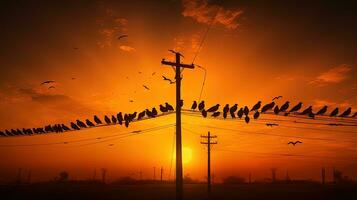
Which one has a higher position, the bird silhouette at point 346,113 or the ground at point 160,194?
the bird silhouette at point 346,113

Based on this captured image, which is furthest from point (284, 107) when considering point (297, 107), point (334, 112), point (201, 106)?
point (201, 106)

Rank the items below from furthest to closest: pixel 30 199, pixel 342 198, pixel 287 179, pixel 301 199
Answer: pixel 287 179, pixel 342 198, pixel 301 199, pixel 30 199

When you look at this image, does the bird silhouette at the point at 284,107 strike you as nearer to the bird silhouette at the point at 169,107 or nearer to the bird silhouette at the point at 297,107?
the bird silhouette at the point at 297,107

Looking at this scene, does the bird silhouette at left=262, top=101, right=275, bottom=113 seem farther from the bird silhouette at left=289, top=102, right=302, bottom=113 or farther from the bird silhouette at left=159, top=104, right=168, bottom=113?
the bird silhouette at left=159, top=104, right=168, bottom=113

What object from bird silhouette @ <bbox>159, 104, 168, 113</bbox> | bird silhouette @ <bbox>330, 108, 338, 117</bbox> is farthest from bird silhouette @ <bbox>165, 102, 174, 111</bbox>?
bird silhouette @ <bbox>330, 108, 338, 117</bbox>

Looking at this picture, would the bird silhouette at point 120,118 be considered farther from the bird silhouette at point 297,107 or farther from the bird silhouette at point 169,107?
the bird silhouette at point 297,107

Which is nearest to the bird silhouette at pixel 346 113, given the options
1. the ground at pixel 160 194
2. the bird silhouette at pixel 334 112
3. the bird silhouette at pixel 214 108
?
the bird silhouette at pixel 334 112

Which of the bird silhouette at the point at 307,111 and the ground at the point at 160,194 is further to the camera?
the ground at the point at 160,194

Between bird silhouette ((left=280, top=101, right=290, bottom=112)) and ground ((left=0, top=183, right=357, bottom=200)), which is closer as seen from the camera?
bird silhouette ((left=280, top=101, right=290, bottom=112))

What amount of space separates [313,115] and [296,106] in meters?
1.32

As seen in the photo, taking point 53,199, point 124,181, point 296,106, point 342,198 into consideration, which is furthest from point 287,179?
point 296,106

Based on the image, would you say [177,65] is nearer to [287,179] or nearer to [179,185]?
[179,185]

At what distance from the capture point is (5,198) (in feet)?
175

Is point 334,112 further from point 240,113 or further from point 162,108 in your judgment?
point 162,108
